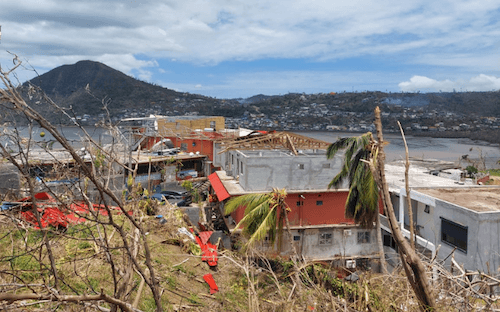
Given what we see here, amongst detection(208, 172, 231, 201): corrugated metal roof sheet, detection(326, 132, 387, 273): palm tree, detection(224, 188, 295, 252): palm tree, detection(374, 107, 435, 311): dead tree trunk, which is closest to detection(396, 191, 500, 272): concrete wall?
detection(326, 132, 387, 273): palm tree

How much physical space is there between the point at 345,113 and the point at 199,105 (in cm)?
6026

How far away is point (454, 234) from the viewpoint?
1455 centimetres

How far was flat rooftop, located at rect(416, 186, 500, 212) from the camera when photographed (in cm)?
1448

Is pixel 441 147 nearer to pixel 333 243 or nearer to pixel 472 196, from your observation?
pixel 333 243

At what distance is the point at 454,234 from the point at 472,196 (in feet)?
8.92

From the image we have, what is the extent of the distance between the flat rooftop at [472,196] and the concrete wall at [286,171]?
5.27 m

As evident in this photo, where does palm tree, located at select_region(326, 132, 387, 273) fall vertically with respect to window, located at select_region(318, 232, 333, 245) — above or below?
above

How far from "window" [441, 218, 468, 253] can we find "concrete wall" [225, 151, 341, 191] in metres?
7.17

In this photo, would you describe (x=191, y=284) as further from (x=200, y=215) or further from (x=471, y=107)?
(x=471, y=107)

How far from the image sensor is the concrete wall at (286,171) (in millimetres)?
20328

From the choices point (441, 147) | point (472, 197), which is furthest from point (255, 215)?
point (441, 147)

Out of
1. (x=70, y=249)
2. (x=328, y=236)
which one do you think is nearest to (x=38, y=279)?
(x=70, y=249)

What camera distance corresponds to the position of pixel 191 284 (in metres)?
10.3

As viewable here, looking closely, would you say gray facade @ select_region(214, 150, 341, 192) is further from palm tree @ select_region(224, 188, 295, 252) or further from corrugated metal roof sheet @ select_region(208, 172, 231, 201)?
palm tree @ select_region(224, 188, 295, 252)
